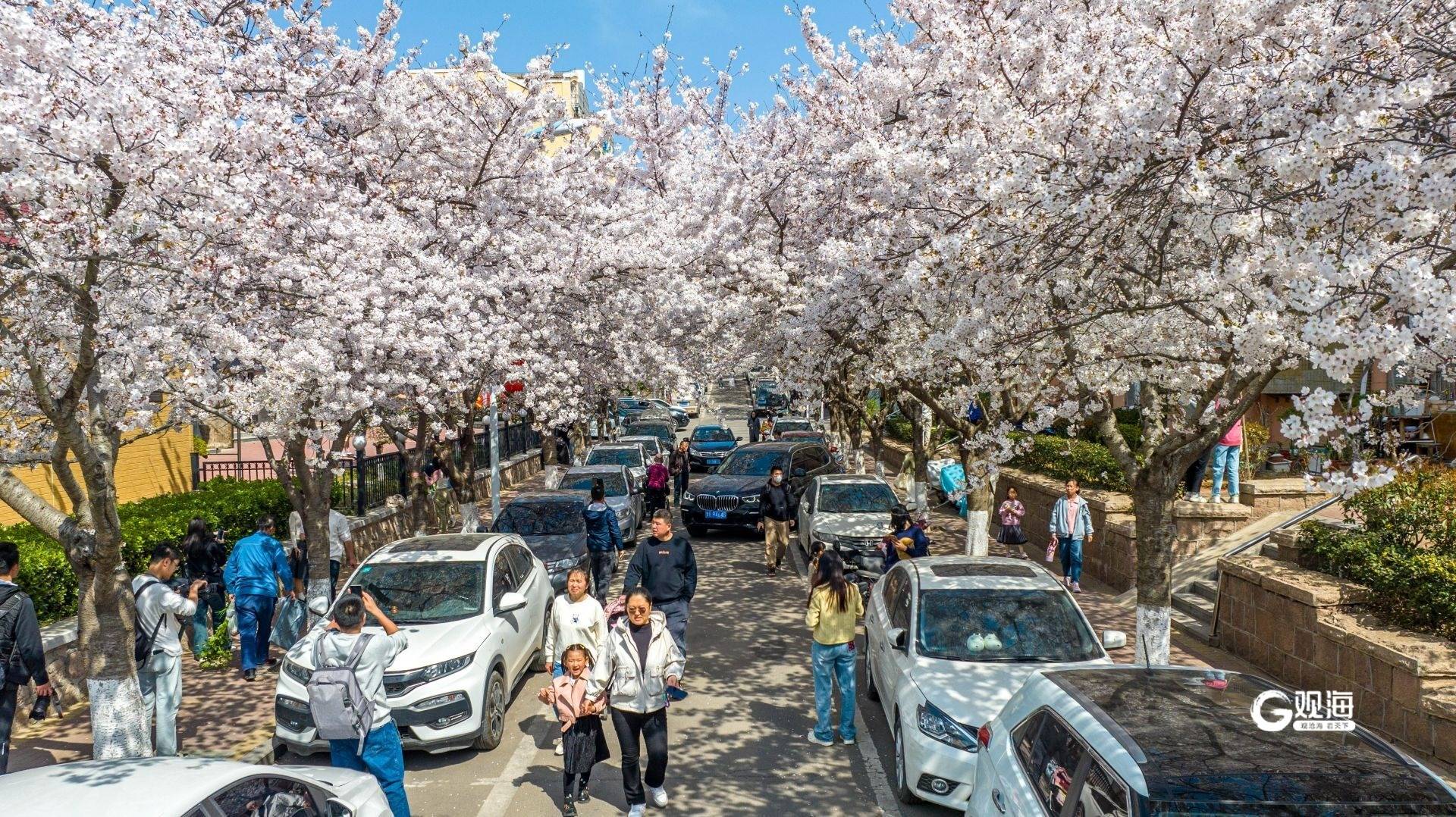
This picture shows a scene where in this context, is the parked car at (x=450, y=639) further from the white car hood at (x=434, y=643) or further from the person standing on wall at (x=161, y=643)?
the person standing on wall at (x=161, y=643)

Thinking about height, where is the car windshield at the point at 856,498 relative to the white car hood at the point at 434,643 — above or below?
above

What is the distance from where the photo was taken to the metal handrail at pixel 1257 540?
11375mm

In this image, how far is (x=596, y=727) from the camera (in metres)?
7.04

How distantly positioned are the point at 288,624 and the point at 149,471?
11014 millimetres

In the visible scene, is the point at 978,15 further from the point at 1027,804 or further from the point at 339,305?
the point at 1027,804

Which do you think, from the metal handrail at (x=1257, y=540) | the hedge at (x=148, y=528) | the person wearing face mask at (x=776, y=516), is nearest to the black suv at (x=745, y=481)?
the person wearing face mask at (x=776, y=516)

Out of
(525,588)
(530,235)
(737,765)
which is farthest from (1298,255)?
(530,235)

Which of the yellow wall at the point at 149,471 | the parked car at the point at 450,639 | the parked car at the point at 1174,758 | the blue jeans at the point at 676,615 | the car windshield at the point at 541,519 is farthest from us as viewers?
the yellow wall at the point at 149,471

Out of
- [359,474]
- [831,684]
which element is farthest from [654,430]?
[831,684]

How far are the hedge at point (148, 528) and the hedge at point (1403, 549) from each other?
11.9m

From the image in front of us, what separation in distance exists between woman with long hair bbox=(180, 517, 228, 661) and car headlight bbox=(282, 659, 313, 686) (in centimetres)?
319

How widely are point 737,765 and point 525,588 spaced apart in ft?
10.5

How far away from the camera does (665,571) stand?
9398 mm

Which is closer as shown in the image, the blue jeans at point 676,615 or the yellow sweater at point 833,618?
the yellow sweater at point 833,618
